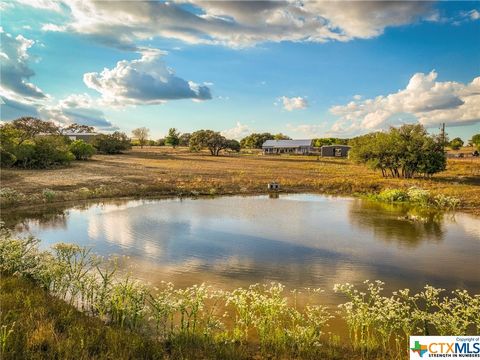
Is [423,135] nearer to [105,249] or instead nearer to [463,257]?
[463,257]

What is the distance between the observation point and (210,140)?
105 m

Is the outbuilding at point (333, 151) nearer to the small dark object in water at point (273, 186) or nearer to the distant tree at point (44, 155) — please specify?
the small dark object in water at point (273, 186)

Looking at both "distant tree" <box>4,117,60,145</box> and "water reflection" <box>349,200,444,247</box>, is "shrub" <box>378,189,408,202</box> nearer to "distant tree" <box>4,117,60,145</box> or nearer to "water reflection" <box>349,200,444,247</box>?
"water reflection" <box>349,200,444,247</box>

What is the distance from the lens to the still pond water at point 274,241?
1377 cm

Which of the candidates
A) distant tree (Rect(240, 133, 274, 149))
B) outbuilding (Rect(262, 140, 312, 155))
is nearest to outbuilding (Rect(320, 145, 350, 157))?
outbuilding (Rect(262, 140, 312, 155))

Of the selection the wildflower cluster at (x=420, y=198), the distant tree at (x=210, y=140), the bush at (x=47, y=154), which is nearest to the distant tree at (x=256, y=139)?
the distant tree at (x=210, y=140)

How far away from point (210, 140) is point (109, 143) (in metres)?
28.7

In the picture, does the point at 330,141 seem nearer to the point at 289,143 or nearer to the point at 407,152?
the point at 289,143

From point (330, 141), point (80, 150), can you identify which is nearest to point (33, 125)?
point (80, 150)

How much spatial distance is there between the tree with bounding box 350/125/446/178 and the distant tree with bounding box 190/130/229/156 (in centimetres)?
5976

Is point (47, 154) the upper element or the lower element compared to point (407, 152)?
lower

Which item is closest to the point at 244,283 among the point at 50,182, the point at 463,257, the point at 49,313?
the point at 49,313

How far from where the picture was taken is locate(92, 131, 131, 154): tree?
322ft

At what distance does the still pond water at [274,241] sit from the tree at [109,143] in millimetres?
75474
